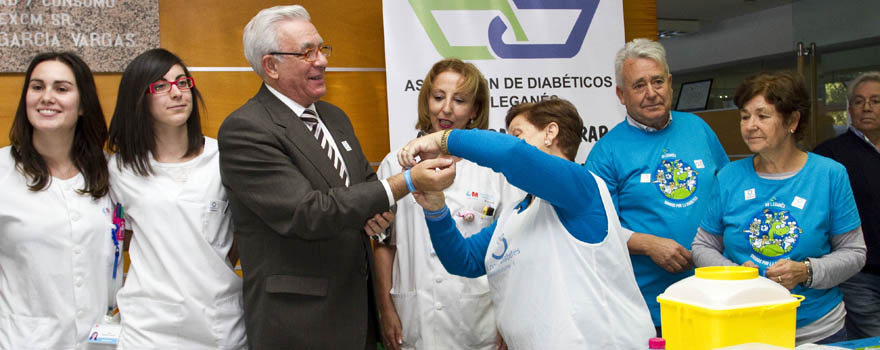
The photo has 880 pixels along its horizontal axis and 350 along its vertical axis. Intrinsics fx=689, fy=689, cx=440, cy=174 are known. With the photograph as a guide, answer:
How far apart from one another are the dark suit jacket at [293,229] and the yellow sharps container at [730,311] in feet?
3.13

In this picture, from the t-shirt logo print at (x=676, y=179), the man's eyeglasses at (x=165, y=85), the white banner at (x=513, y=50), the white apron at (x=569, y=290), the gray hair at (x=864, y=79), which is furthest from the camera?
the gray hair at (x=864, y=79)

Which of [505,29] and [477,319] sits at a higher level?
[505,29]

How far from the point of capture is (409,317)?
9.00ft

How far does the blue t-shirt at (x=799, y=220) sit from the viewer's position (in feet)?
7.96

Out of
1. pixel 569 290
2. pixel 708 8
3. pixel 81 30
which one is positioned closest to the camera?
pixel 569 290

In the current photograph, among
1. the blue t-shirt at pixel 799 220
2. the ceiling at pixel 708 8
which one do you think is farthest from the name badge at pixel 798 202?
the ceiling at pixel 708 8

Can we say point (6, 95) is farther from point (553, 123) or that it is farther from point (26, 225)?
point (553, 123)

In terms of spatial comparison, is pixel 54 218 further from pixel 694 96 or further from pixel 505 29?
pixel 694 96

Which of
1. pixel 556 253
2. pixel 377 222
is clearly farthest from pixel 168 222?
pixel 556 253

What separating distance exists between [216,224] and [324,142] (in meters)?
0.47

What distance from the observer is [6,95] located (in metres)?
3.22

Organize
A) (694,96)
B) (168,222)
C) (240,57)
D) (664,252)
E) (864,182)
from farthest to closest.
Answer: (694,96)
(240,57)
(864,182)
(664,252)
(168,222)

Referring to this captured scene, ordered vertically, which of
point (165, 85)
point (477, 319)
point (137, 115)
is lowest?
point (477, 319)

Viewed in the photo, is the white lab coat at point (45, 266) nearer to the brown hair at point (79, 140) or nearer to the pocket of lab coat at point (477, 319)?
the brown hair at point (79, 140)
